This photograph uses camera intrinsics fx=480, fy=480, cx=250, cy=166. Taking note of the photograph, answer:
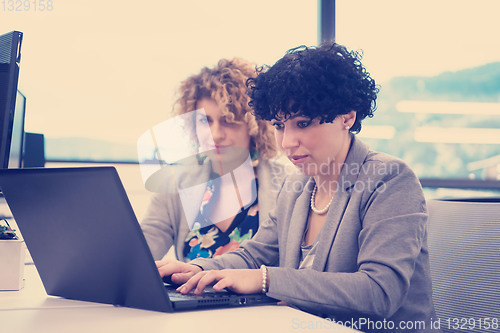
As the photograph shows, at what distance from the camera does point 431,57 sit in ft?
9.32

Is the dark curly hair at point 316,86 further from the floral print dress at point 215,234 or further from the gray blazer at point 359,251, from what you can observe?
the floral print dress at point 215,234

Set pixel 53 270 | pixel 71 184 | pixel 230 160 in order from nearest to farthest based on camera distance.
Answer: pixel 71 184
pixel 53 270
pixel 230 160

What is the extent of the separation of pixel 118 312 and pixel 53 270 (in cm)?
21

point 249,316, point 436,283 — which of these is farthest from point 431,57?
point 249,316

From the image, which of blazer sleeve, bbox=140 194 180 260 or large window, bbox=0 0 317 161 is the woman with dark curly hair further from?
large window, bbox=0 0 317 161

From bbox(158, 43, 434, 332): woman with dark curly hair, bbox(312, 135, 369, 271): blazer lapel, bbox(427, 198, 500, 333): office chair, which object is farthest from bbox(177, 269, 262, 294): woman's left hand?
bbox(427, 198, 500, 333): office chair

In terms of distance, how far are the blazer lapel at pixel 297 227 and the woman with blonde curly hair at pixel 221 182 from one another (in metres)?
0.57

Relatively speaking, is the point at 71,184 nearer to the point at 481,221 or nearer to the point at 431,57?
the point at 481,221

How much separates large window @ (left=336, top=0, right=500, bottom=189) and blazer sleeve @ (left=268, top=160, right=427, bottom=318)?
1820mm

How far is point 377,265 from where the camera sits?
3.05 ft

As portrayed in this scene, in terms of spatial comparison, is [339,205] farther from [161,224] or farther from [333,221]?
[161,224]

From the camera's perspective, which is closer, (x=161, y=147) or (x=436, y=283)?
(x=436, y=283)

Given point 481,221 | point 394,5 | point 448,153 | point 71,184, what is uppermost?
point 394,5

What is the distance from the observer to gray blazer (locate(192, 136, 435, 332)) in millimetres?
872
